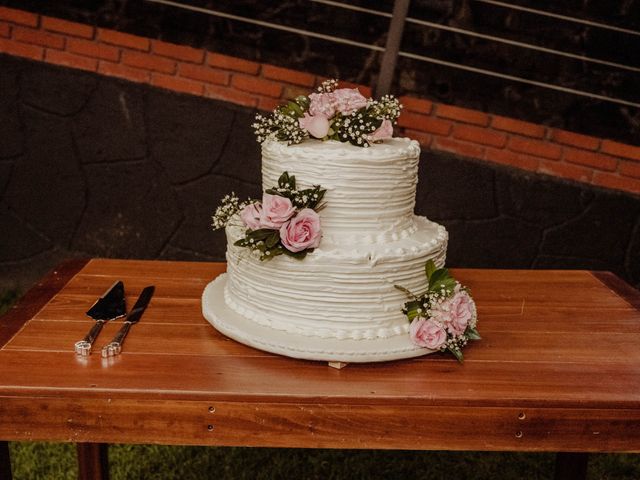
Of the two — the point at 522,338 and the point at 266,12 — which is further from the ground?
the point at 266,12

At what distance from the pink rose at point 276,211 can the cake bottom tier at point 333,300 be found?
10cm

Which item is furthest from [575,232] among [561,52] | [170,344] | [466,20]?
[170,344]

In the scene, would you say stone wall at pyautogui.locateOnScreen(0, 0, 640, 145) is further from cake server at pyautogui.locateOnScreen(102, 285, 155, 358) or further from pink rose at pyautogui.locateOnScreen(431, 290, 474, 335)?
pink rose at pyautogui.locateOnScreen(431, 290, 474, 335)

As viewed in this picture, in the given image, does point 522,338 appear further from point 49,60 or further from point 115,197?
point 49,60

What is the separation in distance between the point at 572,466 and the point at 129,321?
1597 millimetres

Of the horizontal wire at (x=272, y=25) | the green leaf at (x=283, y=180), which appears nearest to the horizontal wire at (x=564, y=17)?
the horizontal wire at (x=272, y=25)

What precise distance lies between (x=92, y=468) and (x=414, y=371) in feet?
3.62

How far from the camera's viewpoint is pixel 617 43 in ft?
13.9

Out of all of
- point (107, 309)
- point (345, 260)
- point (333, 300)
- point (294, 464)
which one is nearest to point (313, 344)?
point (333, 300)

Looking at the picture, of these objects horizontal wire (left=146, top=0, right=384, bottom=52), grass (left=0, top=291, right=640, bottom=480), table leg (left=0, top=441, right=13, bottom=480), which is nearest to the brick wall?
horizontal wire (left=146, top=0, right=384, bottom=52)

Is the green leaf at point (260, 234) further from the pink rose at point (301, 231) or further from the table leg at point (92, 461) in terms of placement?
the table leg at point (92, 461)

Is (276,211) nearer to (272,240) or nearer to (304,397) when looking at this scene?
(272,240)

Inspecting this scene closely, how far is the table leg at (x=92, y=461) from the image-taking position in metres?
2.29

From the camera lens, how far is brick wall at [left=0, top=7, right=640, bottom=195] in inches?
168
